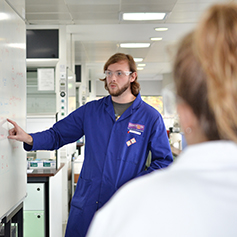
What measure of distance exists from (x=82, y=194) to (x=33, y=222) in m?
1.28

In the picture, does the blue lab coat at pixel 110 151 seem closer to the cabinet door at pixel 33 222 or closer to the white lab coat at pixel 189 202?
the cabinet door at pixel 33 222

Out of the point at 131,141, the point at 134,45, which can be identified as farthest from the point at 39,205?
the point at 134,45

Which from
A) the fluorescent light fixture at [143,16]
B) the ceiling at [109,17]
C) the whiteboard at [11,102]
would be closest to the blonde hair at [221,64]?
the whiteboard at [11,102]

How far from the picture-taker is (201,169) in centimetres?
55

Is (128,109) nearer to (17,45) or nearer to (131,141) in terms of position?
(131,141)

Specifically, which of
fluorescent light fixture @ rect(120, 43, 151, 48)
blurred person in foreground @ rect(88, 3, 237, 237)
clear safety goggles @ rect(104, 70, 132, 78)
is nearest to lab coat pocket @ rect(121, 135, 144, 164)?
clear safety goggles @ rect(104, 70, 132, 78)

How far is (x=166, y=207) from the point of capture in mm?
541

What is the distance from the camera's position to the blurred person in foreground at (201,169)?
0.53 meters

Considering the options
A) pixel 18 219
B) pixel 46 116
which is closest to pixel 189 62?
pixel 18 219

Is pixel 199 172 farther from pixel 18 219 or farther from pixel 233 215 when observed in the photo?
pixel 18 219

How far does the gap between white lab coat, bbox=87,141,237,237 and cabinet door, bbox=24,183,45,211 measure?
2.73 metres

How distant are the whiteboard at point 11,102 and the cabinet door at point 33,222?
926mm

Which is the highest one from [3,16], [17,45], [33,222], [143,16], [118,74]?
[143,16]

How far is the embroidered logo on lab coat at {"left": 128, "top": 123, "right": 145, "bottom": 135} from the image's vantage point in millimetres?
2148
